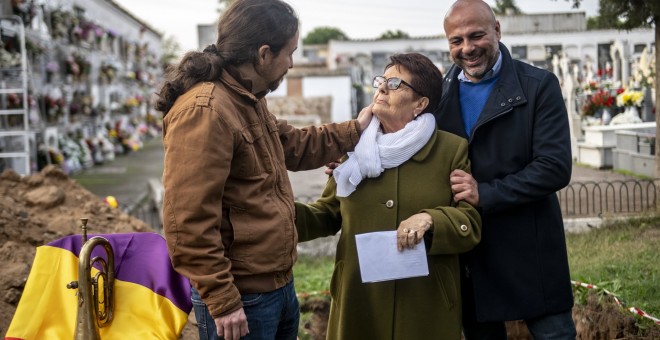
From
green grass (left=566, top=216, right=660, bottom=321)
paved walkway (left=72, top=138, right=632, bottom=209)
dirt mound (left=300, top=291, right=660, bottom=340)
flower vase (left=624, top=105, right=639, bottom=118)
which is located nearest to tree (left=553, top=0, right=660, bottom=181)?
green grass (left=566, top=216, right=660, bottom=321)

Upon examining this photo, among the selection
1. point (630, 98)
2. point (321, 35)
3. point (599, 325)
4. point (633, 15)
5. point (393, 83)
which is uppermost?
point (321, 35)

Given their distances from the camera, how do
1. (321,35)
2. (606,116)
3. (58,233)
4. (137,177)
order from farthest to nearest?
(321,35), (137,177), (606,116), (58,233)

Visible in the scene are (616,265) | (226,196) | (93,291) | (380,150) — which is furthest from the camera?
(616,265)

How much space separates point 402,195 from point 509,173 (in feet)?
1.48

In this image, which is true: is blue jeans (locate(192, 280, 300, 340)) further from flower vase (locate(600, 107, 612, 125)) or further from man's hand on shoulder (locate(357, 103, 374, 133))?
flower vase (locate(600, 107, 612, 125))

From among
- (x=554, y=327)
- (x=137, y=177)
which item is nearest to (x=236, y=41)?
(x=554, y=327)

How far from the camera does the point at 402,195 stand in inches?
125

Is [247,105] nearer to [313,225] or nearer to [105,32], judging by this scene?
[313,225]

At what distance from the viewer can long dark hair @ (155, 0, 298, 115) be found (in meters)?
2.55

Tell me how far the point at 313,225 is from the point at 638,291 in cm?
274

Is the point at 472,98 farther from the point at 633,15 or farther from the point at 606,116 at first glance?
the point at 606,116

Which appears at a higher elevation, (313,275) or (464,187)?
(464,187)

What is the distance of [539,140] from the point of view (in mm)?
3113

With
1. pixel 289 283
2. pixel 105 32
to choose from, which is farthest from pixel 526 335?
pixel 105 32
